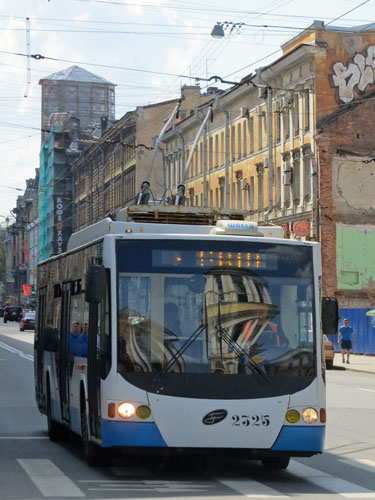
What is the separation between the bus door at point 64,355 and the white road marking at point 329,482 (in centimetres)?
272

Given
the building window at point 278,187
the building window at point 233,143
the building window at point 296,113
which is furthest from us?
the building window at point 233,143

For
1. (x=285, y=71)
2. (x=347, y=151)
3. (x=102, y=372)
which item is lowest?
(x=102, y=372)

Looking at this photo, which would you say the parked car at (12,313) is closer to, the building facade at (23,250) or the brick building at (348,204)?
the building facade at (23,250)

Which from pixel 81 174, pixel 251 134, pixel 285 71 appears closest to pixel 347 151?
pixel 285 71

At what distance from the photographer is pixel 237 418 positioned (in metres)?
11.1

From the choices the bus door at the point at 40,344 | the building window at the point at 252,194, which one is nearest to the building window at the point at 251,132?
the building window at the point at 252,194

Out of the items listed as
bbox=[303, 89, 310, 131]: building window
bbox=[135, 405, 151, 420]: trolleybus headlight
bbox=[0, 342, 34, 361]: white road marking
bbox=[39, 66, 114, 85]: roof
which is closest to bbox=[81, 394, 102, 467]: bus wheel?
bbox=[135, 405, 151, 420]: trolleybus headlight

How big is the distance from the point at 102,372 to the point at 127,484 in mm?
1138

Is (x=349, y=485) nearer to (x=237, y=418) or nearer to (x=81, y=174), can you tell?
(x=237, y=418)

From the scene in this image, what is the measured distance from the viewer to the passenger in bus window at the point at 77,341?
41.0 feet

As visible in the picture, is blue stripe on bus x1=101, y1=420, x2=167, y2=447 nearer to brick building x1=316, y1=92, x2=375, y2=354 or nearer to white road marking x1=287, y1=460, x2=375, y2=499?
white road marking x1=287, y1=460, x2=375, y2=499

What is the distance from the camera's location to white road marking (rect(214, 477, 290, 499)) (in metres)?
10.2

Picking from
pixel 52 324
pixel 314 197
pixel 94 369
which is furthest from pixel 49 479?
pixel 314 197

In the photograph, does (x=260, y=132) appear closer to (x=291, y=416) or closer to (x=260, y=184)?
(x=260, y=184)
